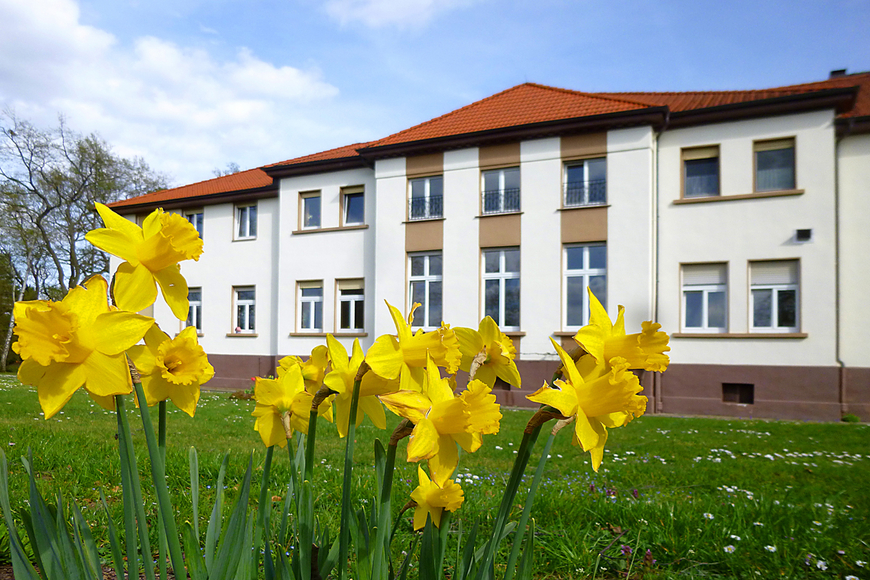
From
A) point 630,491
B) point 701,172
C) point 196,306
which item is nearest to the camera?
point 630,491

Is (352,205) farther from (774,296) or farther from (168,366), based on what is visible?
(168,366)

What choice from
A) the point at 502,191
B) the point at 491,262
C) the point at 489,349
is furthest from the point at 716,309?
the point at 489,349

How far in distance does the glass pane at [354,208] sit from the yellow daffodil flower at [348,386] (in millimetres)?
14948

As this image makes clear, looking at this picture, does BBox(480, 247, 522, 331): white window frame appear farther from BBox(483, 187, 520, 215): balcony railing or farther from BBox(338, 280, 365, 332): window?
BBox(338, 280, 365, 332): window

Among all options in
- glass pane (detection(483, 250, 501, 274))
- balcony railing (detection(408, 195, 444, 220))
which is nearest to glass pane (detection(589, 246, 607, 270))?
glass pane (detection(483, 250, 501, 274))

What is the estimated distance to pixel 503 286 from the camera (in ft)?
44.2

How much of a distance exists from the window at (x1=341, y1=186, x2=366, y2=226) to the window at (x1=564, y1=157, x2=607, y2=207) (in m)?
6.07

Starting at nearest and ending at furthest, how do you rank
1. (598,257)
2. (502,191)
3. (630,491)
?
(630,491), (598,257), (502,191)

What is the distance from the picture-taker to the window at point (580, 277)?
12562 millimetres

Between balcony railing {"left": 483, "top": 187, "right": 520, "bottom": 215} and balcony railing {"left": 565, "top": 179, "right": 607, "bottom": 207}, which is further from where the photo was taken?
balcony railing {"left": 483, "top": 187, "right": 520, "bottom": 215}

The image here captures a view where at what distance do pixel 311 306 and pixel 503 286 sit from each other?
594 centimetres

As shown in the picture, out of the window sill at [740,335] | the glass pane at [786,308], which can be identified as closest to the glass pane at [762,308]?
the glass pane at [786,308]

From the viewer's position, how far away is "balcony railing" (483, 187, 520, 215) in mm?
13508

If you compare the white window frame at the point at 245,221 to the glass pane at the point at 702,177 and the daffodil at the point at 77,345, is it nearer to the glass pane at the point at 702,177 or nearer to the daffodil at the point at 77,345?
the glass pane at the point at 702,177
